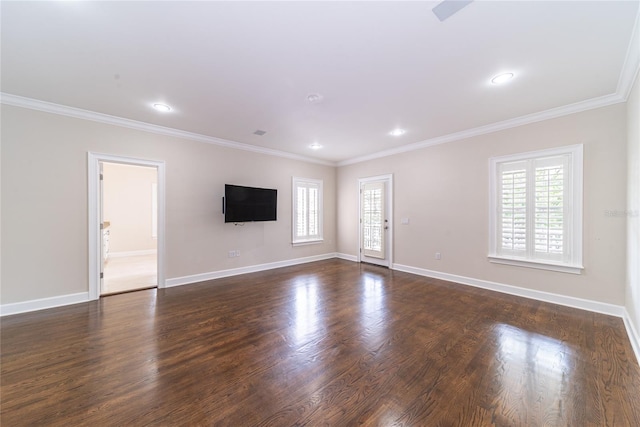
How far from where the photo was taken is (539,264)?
12.0 ft

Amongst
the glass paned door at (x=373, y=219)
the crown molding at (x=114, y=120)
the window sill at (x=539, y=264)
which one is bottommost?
the window sill at (x=539, y=264)

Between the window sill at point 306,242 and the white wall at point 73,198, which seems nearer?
the white wall at point 73,198

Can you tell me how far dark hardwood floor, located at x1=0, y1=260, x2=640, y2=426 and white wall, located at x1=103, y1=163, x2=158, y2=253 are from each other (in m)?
4.41

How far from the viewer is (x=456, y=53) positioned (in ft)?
7.41

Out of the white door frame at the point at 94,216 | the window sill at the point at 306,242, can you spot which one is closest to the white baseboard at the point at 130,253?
the white door frame at the point at 94,216

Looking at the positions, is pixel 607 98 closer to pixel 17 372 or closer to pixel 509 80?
pixel 509 80

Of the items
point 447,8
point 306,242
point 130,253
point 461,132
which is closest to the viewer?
point 447,8

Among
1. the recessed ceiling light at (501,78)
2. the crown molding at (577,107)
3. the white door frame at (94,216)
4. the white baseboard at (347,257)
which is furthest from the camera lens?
the white baseboard at (347,257)

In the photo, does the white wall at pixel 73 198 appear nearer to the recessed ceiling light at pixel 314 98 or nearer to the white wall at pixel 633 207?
the recessed ceiling light at pixel 314 98

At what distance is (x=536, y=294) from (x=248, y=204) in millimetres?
5082

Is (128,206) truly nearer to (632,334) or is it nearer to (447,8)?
(447,8)

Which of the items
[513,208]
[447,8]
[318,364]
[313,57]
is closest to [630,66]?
[513,208]

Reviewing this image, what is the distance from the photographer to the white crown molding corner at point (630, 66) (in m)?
2.02

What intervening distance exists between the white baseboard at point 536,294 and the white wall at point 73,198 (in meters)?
4.03
